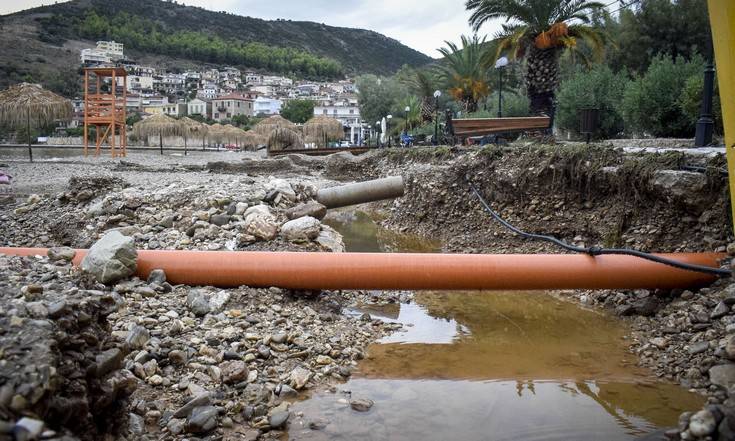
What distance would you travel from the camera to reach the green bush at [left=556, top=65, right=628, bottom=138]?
638 inches

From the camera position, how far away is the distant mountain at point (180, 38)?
125750 mm

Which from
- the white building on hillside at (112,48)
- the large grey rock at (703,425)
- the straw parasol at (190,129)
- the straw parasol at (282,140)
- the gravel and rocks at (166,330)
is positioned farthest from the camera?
the white building on hillside at (112,48)

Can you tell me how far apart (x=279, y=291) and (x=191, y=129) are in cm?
3446

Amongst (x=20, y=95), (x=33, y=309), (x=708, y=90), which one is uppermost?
(x=20, y=95)

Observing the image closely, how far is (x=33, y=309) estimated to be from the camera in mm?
2443

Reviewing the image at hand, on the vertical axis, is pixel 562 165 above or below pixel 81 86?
below

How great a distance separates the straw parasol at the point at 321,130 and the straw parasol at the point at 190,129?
317 inches

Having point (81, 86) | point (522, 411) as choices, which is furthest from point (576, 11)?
point (81, 86)

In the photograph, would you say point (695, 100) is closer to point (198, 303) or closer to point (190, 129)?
point (198, 303)

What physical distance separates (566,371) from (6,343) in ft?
14.1

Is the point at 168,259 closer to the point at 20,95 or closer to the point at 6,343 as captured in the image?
the point at 6,343

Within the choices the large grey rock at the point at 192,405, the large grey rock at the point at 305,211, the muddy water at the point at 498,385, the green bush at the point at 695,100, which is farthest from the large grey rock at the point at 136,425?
the green bush at the point at 695,100

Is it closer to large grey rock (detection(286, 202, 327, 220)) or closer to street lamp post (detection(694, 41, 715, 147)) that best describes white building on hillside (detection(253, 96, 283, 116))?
large grey rock (detection(286, 202, 327, 220))

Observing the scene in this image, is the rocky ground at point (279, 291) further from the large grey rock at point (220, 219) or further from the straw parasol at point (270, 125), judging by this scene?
the straw parasol at point (270, 125)
